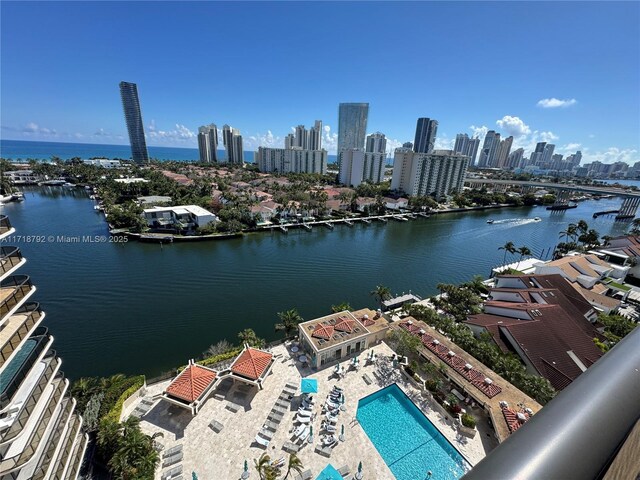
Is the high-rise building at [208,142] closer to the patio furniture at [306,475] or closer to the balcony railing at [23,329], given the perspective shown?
the balcony railing at [23,329]

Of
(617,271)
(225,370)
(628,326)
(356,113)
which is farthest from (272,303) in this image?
(356,113)

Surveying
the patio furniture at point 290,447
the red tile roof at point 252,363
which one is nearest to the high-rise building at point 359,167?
the red tile roof at point 252,363

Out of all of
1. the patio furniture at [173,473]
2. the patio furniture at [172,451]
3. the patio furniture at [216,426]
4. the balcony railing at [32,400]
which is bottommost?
the patio furniture at [173,473]

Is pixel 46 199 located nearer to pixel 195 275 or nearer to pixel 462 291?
pixel 195 275

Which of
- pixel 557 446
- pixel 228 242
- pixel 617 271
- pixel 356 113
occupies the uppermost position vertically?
pixel 356 113

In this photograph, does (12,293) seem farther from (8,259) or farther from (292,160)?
(292,160)
